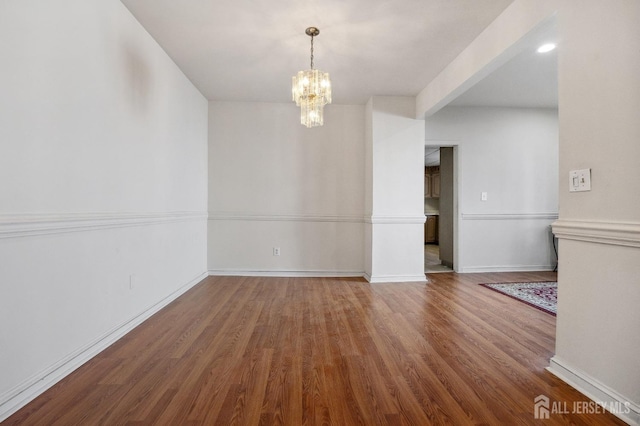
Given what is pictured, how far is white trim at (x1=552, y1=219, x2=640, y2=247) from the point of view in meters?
1.29

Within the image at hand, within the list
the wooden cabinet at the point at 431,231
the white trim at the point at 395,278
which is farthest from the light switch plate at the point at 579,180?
the wooden cabinet at the point at 431,231

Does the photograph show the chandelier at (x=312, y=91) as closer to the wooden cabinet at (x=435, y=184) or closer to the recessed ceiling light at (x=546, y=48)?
the recessed ceiling light at (x=546, y=48)

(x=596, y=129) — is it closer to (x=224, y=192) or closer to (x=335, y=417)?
(x=335, y=417)

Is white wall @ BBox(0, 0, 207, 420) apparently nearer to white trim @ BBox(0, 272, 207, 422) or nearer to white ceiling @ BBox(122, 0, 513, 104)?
white trim @ BBox(0, 272, 207, 422)

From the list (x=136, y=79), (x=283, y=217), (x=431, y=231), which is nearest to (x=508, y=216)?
(x=283, y=217)

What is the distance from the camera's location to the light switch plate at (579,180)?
1.51 m

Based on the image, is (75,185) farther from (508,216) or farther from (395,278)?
(508,216)

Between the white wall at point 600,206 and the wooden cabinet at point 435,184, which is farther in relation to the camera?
the wooden cabinet at point 435,184

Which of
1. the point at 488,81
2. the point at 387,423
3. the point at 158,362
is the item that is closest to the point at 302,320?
the point at 158,362

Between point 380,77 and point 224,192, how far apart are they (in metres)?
2.53

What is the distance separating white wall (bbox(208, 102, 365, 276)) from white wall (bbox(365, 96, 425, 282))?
44 cm

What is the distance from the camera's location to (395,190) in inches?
156

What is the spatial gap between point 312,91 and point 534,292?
127 inches

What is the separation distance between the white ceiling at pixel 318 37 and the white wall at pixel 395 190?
1.40 feet
